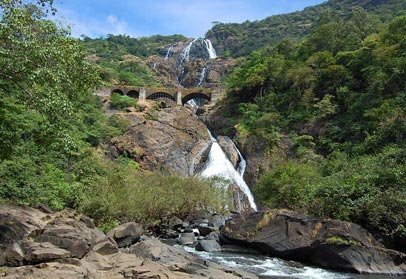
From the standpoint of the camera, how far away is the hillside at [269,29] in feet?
375

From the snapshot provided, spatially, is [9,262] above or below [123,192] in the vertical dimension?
below

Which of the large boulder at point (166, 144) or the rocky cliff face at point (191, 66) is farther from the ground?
the rocky cliff face at point (191, 66)

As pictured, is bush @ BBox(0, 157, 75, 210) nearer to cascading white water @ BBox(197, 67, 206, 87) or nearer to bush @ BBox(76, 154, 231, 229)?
bush @ BBox(76, 154, 231, 229)

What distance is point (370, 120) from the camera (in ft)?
116

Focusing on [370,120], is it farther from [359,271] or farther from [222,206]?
[359,271]

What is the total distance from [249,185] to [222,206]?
8.95 metres

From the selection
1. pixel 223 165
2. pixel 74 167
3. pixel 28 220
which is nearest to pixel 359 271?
pixel 28 220

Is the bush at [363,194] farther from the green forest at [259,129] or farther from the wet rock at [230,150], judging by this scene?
the wet rock at [230,150]

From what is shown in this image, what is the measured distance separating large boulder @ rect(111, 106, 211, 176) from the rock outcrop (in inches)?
936

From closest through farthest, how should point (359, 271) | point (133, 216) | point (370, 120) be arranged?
1. point (359, 271)
2. point (133, 216)
3. point (370, 120)

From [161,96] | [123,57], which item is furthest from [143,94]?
[123,57]

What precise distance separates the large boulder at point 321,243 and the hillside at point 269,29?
90628 mm

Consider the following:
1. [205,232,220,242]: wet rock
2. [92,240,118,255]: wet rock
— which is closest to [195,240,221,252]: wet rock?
[205,232,220,242]: wet rock

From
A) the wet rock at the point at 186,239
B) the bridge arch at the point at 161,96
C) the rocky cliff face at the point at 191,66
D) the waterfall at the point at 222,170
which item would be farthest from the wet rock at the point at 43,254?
the rocky cliff face at the point at 191,66
